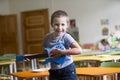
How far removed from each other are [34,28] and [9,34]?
1067 mm

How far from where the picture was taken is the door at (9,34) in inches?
420

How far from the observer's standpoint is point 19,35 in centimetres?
1077

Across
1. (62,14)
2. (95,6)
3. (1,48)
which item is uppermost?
(95,6)

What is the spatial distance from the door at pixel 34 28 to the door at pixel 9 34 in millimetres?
355

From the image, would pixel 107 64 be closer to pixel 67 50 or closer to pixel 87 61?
pixel 87 61

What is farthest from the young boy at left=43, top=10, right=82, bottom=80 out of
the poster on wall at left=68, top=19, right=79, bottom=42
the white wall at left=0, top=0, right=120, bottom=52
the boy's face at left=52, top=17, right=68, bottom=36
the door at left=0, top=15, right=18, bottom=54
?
the door at left=0, top=15, right=18, bottom=54

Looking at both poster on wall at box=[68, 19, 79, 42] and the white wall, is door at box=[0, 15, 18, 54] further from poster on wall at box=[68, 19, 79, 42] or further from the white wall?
poster on wall at box=[68, 19, 79, 42]

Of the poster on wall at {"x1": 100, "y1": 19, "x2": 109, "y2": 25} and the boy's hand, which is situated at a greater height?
the poster on wall at {"x1": 100, "y1": 19, "x2": 109, "y2": 25}

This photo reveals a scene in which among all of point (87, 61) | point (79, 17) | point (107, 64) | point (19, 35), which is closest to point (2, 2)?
point (19, 35)

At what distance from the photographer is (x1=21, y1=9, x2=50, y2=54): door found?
33.5 ft

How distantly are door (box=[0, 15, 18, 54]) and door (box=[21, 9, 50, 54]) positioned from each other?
1.16 feet

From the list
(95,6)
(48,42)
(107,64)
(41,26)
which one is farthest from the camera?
(41,26)

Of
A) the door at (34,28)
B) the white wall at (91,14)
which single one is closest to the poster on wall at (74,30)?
the white wall at (91,14)

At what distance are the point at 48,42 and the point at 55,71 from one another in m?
0.26
